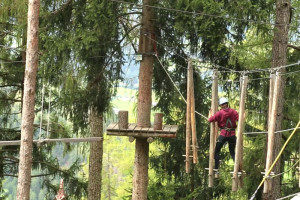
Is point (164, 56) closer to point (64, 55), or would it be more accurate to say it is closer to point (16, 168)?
point (64, 55)

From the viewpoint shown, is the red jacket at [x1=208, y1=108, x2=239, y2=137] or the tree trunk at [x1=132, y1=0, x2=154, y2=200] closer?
the red jacket at [x1=208, y1=108, x2=239, y2=137]

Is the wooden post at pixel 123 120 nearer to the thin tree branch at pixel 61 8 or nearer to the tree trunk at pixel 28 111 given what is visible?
the tree trunk at pixel 28 111

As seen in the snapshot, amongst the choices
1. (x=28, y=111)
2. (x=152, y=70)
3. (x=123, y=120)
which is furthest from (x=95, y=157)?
(x=28, y=111)

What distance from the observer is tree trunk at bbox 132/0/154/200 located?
10.9 metres

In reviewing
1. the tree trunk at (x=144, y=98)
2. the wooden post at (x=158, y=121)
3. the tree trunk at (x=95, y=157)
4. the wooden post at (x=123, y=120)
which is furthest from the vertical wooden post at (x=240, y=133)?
the tree trunk at (x=95, y=157)

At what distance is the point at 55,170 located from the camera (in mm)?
15141

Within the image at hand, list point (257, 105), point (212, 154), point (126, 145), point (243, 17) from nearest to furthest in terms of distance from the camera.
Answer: point (212, 154) < point (243, 17) < point (257, 105) < point (126, 145)

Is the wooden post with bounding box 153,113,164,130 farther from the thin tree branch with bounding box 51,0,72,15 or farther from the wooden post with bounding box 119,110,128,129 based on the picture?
the thin tree branch with bounding box 51,0,72,15

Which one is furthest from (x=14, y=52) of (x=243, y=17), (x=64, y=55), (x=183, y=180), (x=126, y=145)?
(x=126, y=145)

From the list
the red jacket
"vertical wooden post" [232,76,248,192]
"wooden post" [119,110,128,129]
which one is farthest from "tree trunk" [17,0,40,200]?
"vertical wooden post" [232,76,248,192]

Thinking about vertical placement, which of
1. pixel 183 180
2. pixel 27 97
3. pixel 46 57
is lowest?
pixel 183 180

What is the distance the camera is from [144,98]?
10969 millimetres

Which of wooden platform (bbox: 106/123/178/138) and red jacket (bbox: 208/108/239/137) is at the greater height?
red jacket (bbox: 208/108/239/137)

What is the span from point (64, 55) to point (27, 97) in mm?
2378
